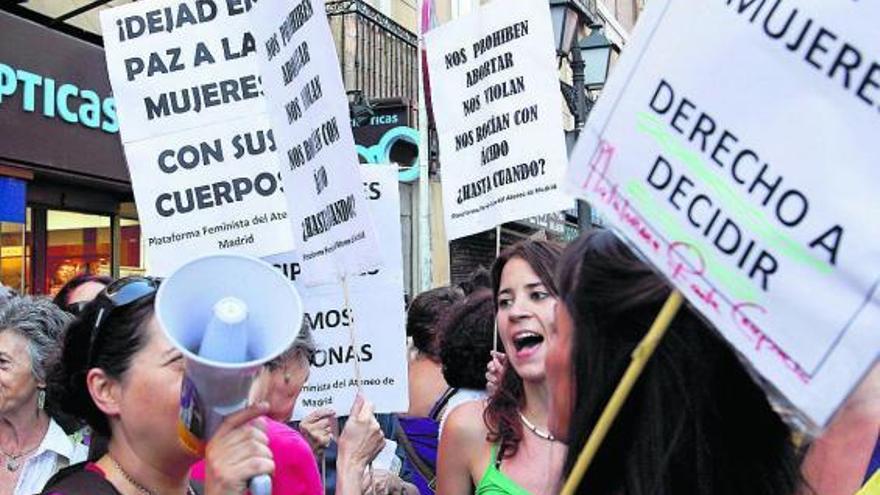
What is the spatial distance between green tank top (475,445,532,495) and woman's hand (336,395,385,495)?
384 millimetres

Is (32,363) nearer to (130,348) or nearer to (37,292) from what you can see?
(130,348)

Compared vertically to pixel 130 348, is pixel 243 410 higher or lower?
higher

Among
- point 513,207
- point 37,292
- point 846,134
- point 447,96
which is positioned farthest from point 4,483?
point 37,292

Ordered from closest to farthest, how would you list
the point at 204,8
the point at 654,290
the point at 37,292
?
1. the point at 654,290
2. the point at 204,8
3. the point at 37,292

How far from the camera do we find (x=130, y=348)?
2.14 m

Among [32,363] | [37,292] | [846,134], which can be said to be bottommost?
[37,292]

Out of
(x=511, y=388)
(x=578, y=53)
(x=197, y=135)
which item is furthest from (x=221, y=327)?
(x=578, y=53)

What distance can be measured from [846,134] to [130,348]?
1570mm

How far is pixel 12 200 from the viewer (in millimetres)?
7980

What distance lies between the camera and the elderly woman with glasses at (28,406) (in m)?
3.36

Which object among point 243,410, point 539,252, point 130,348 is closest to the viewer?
point 243,410

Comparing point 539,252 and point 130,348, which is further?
point 539,252

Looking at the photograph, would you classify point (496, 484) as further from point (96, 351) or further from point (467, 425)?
point (96, 351)

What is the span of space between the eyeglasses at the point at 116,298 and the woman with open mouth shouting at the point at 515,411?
1261 mm
